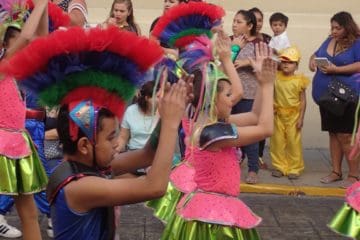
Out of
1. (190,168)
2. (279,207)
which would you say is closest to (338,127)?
(279,207)

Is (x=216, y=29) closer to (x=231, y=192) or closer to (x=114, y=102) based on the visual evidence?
(x=231, y=192)

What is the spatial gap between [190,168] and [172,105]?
2.55 meters

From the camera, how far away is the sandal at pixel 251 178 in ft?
25.4

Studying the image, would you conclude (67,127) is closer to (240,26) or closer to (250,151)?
(250,151)

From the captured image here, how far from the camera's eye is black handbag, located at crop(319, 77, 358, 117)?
297 inches

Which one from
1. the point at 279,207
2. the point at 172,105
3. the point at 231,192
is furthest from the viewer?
the point at 279,207

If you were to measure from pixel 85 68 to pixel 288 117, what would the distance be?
5.55m

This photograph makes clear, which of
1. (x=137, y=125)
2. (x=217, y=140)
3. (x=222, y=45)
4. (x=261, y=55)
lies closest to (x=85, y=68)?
(x=261, y=55)

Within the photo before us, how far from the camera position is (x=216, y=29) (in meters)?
4.95

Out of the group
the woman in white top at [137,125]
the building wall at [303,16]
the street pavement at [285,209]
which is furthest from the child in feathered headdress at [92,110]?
the building wall at [303,16]

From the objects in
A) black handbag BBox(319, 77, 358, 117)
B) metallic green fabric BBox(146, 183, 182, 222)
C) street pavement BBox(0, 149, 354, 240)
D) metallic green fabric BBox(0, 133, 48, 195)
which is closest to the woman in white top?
street pavement BBox(0, 149, 354, 240)

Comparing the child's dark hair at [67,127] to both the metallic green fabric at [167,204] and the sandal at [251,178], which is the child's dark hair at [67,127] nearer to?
the metallic green fabric at [167,204]

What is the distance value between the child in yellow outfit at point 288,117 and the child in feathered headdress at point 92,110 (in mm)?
5296

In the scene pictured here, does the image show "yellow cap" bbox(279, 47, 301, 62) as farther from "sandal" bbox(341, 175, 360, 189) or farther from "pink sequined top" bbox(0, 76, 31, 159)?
"pink sequined top" bbox(0, 76, 31, 159)
